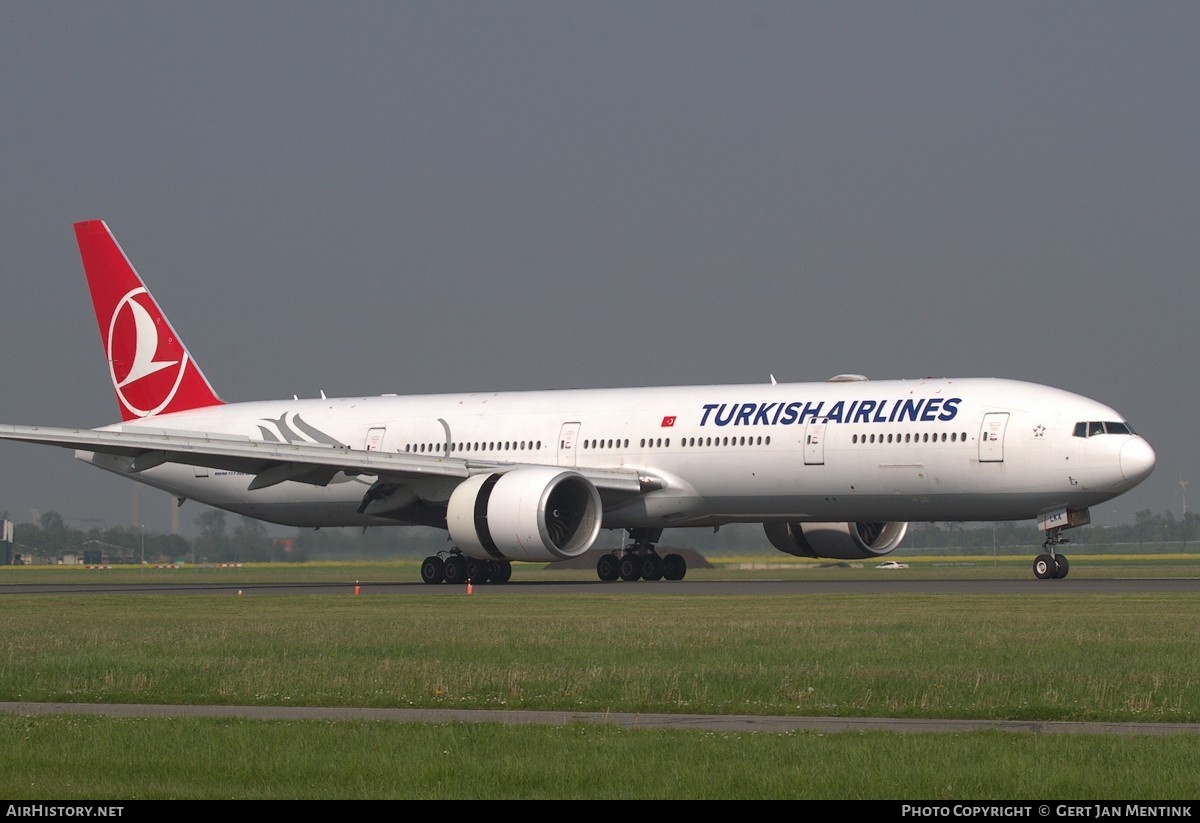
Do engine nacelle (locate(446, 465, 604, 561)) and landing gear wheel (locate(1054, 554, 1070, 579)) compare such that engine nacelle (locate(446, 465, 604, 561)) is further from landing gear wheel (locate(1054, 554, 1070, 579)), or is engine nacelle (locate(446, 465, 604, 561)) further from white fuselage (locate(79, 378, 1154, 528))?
landing gear wheel (locate(1054, 554, 1070, 579))

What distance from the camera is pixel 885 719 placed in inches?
565

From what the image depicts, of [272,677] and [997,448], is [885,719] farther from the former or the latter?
[997,448]

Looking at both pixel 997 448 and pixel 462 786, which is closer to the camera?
pixel 462 786

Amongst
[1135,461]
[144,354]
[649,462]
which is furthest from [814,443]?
[144,354]

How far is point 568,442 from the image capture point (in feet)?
145

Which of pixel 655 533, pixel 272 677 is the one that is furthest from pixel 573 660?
pixel 655 533

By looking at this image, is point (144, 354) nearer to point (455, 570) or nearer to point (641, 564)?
point (455, 570)

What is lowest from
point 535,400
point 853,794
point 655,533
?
point 853,794

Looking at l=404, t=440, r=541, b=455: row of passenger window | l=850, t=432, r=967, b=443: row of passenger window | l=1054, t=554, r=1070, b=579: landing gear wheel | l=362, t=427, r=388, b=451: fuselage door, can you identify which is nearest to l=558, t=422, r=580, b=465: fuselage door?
l=404, t=440, r=541, b=455: row of passenger window

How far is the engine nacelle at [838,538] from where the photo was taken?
45.1 m

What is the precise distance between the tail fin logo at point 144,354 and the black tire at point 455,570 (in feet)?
42.8

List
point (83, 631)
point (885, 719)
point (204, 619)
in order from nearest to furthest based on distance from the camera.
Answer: point (885, 719) < point (83, 631) < point (204, 619)

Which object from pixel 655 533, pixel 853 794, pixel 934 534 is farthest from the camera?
pixel 934 534

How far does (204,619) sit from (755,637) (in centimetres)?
989
